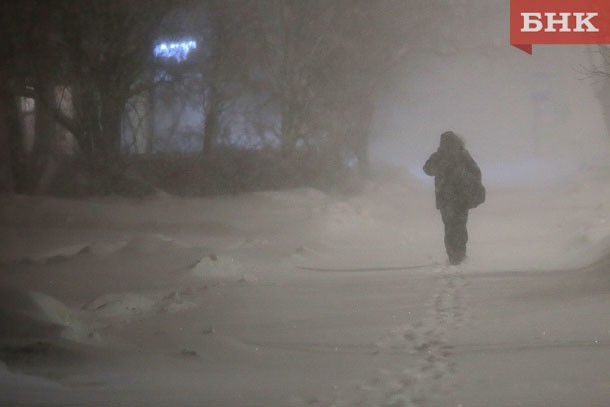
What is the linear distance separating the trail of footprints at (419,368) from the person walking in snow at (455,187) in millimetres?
3342

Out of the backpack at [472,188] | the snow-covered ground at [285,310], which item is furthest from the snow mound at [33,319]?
the backpack at [472,188]

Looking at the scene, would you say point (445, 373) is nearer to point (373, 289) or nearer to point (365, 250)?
point (373, 289)

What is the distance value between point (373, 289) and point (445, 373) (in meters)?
4.29

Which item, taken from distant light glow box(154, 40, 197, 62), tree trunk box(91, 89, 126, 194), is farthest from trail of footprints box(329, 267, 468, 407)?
distant light glow box(154, 40, 197, 62)

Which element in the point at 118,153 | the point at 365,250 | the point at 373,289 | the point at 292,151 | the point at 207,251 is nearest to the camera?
the point at 373,289

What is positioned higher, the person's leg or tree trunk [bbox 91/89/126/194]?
tree trunk [bbox 91/89/126/194]

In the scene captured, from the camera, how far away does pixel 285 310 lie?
9.20 meters

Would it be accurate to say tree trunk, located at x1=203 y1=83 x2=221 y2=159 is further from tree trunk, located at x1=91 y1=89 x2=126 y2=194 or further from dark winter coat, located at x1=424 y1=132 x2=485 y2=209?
dark winter coat, located at x1=424 y1=132 x2=485 y2=209

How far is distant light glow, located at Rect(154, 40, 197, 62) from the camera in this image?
2012 centimetres

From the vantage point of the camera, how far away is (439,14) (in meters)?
26.9

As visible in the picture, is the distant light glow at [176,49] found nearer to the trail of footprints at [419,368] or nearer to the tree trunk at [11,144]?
the tree trunk at [11,144]

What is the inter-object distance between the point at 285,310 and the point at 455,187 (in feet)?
15.1

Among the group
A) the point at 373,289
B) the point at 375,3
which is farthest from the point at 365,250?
the point at 375,3

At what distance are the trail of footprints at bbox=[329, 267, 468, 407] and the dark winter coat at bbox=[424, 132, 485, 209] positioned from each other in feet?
11.4
